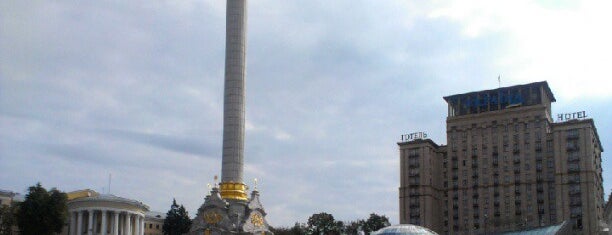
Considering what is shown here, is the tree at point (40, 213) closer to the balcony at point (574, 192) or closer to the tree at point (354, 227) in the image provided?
the tree at point (354, 227)

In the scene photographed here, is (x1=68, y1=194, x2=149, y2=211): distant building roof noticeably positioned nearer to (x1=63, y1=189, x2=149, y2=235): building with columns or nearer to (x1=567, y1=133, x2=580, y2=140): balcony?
(x1=63, y1=189, x2=149, y2=235): building with columns

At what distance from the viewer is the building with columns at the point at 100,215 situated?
11331 cm

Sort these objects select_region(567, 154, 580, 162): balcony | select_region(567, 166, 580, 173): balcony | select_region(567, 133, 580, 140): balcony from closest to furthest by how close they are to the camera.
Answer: select_region(567, 166, 580, 173): balcony, select_region(567, 154, 580, 162): balcony, select_region(567, 133, 580, 140): balcony

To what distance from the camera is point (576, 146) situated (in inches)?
4796

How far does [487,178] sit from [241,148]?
69327 millimetres

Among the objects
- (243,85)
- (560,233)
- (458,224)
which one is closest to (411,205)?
(458,224)

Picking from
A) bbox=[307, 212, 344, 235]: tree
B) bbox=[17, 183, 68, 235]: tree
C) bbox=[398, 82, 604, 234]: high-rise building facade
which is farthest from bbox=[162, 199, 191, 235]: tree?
bbox=[398, 82, 604, 234]: high-rise building facade

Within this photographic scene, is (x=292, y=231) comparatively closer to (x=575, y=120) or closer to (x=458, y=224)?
(x=458, y=224)

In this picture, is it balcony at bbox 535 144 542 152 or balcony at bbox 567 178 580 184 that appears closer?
balcony at bbox 567 178 580 184

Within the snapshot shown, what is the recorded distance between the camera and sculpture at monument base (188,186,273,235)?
69.0m

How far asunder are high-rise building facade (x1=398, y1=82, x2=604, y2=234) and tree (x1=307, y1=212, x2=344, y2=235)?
1918cm

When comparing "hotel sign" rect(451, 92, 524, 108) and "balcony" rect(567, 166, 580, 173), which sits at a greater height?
"hotel sign" rect(451, 92, 524, 108)

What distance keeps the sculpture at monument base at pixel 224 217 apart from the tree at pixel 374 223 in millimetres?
51636

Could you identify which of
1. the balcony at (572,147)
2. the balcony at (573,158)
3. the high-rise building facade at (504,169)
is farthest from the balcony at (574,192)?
the balcony at (572,147)
